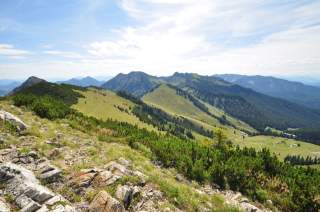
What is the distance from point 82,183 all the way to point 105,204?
109 inches

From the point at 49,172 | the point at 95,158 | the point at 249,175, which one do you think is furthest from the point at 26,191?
the point at 249,175

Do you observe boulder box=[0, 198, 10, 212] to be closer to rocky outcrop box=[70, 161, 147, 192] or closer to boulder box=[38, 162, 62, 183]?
boulder box=[38, 162, 62, 183]

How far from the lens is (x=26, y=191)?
14.1m

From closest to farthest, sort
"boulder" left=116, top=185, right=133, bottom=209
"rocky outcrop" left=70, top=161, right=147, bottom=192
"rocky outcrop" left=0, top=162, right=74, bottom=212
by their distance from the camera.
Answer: "rocky outcrop" left=0, top=162, right=74, bottom=212 < "boulder" left=116, top=185, right=133, bottom=209 < "rocky outcrop" left=70, top=161, right=147, bottom=192

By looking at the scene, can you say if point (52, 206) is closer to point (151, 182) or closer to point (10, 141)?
point (151, 182)

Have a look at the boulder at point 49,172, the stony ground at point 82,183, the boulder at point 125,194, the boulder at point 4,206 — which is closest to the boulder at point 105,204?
the stony ground at point 82,183

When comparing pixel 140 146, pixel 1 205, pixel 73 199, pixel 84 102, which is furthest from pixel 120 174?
pixel 84 102

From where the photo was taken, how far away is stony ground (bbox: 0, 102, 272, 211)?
46.3 feet

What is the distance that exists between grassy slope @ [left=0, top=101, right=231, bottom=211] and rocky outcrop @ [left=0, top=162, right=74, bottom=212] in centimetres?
144

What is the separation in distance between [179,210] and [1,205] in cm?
922

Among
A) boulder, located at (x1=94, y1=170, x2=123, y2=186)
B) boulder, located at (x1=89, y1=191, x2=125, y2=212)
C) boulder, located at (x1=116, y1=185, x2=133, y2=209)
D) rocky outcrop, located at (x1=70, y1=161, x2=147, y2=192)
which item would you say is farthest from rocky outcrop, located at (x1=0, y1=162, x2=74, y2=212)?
boulder, located at (x1=116, y1=185, x2=133, y2=209)

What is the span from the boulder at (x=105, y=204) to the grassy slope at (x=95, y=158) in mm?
1212

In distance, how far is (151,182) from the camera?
18.0m

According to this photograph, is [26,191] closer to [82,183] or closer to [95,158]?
[82,183]
